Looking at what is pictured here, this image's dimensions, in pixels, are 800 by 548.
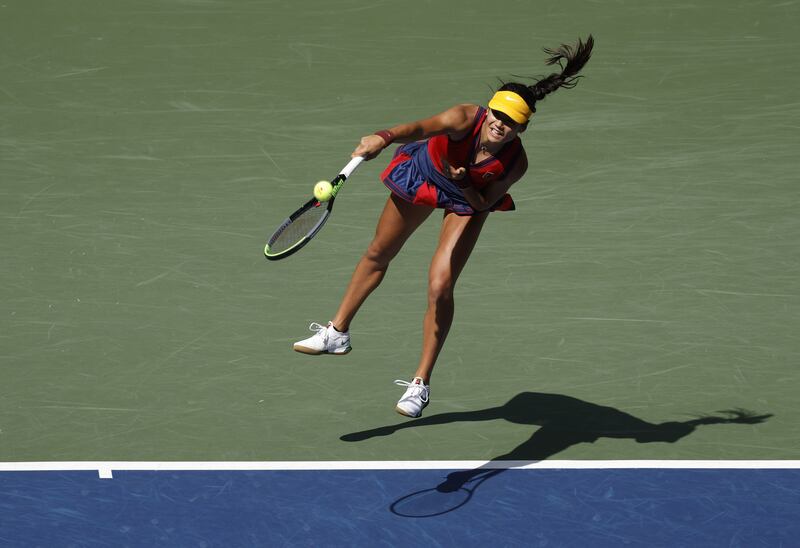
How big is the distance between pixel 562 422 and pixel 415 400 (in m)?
1.15

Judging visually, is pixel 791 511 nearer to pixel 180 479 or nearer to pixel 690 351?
pixel 690 351

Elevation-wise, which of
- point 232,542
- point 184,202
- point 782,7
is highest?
point 782,7

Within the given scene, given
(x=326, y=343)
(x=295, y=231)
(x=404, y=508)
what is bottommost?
(x=404, y=508)

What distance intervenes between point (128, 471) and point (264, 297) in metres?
2.78

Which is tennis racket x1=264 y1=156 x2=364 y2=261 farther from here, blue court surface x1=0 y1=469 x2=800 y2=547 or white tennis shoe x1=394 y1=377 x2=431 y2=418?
blue court surface x1=0 y1=469 x2=800 y2=547

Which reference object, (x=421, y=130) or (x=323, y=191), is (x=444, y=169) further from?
(x=323, y=191)

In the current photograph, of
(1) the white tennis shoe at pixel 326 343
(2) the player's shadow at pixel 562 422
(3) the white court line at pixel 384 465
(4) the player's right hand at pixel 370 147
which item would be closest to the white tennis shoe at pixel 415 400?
(3) the white court line at pixel 384 465

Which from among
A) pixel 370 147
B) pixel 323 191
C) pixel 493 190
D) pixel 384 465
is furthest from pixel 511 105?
pixel 384 465

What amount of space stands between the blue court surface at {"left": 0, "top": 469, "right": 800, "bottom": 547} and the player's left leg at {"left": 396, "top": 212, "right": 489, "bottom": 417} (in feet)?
1.47

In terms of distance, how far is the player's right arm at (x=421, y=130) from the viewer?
25.8 ft

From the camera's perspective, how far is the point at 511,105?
321 inches

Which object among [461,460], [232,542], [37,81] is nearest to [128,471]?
[232,542]

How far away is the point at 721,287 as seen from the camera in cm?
1129

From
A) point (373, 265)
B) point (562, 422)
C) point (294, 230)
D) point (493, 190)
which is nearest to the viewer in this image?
point (493, 190)
